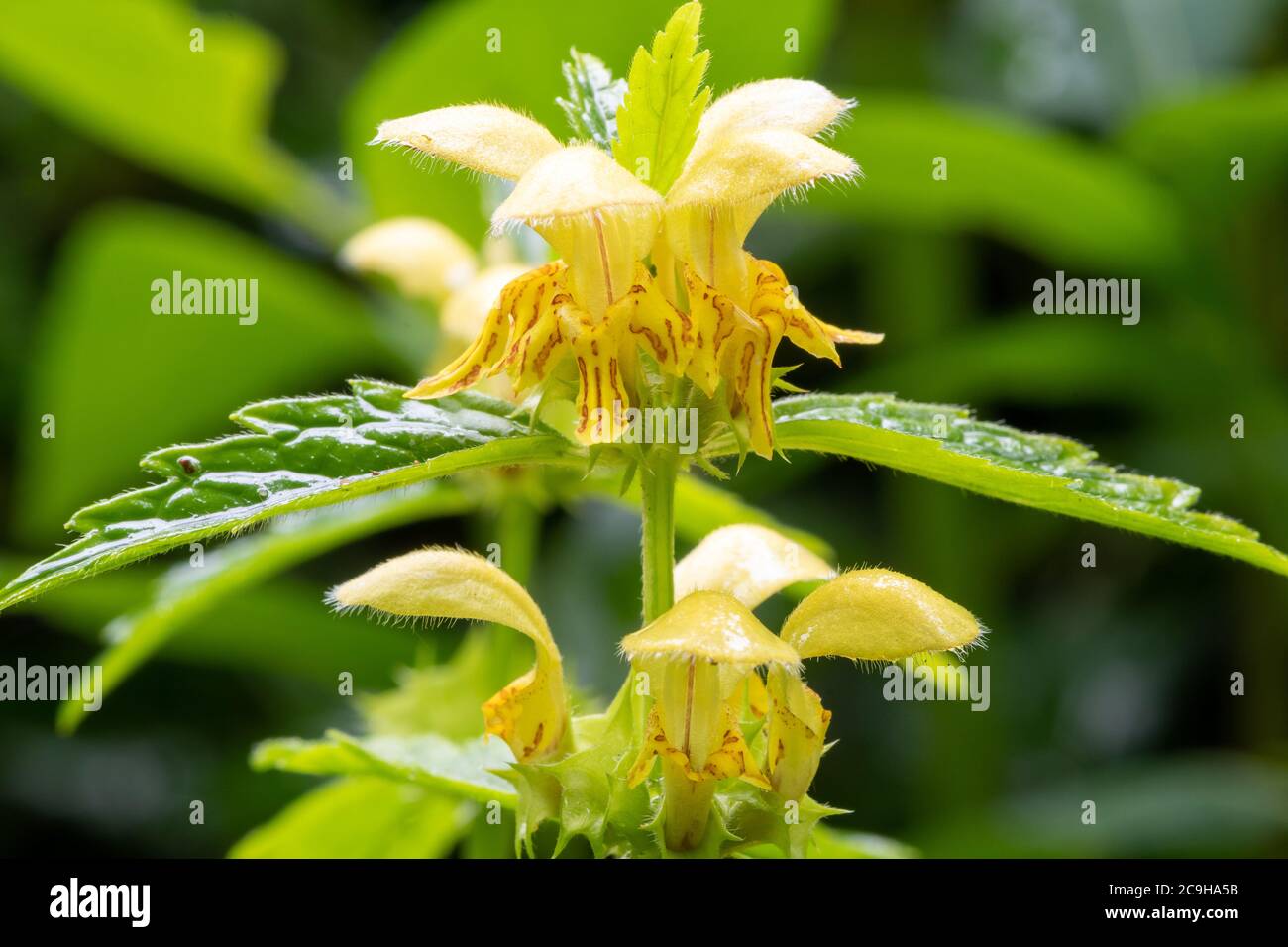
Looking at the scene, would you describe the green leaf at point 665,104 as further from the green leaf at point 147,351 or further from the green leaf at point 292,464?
the green leaf at point 147,351

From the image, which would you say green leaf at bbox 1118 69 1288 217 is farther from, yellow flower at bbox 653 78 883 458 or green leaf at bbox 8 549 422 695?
yellow flower at bbox 653 78 883 458

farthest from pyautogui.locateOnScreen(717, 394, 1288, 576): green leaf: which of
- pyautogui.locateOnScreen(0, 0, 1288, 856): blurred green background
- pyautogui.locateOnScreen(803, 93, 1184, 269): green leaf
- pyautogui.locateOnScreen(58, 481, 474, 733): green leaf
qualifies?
pyautogui.locateOnScreen(803, 93, 1184, 269): green leaf

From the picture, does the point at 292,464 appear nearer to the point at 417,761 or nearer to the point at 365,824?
the point at 417,761

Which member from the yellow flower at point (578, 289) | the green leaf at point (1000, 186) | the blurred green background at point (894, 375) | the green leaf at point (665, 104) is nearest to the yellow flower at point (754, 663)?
the yellow flower at point (578, 289)

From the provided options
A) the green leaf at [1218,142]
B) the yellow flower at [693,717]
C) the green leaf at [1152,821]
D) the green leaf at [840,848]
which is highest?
the green leaf at [1218,142]

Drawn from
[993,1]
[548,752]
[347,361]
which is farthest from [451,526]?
[548,752]

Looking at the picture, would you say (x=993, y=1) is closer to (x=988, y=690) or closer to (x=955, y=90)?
(x=955, y=90)

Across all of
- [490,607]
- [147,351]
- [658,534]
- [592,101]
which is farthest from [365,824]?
[147,351]
